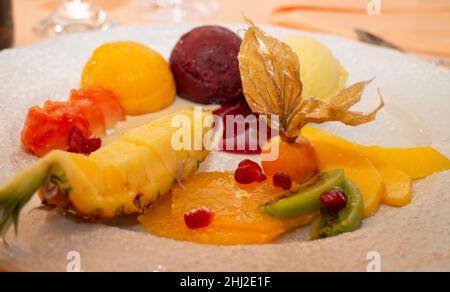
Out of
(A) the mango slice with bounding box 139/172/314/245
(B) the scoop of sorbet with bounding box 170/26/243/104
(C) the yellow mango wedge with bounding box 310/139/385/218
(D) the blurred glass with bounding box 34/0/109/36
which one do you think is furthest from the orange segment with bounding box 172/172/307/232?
(D) the blurred glass with bounding box 34/0/109/36

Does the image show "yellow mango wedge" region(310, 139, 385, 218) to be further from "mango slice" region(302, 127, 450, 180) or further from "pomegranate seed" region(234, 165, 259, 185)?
"pomegranate seed" region(234, 165, 259, 185)

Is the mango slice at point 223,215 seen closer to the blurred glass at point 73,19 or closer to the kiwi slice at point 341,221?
the kiwi slice at point 341,221

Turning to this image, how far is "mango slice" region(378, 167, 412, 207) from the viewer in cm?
121

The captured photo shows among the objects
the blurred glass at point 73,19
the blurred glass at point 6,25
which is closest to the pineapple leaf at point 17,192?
the blurred glass at point 6,25

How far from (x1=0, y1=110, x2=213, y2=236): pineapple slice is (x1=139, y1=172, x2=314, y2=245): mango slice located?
0.03m

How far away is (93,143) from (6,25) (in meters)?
0.74

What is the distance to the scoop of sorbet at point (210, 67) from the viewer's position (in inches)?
69.1

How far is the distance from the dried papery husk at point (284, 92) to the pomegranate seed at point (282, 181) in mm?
111

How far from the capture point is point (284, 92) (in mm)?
1293

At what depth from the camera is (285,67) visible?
1.30m

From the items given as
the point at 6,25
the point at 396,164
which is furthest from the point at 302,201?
the point at 6,25

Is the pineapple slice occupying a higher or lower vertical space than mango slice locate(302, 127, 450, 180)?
higher
